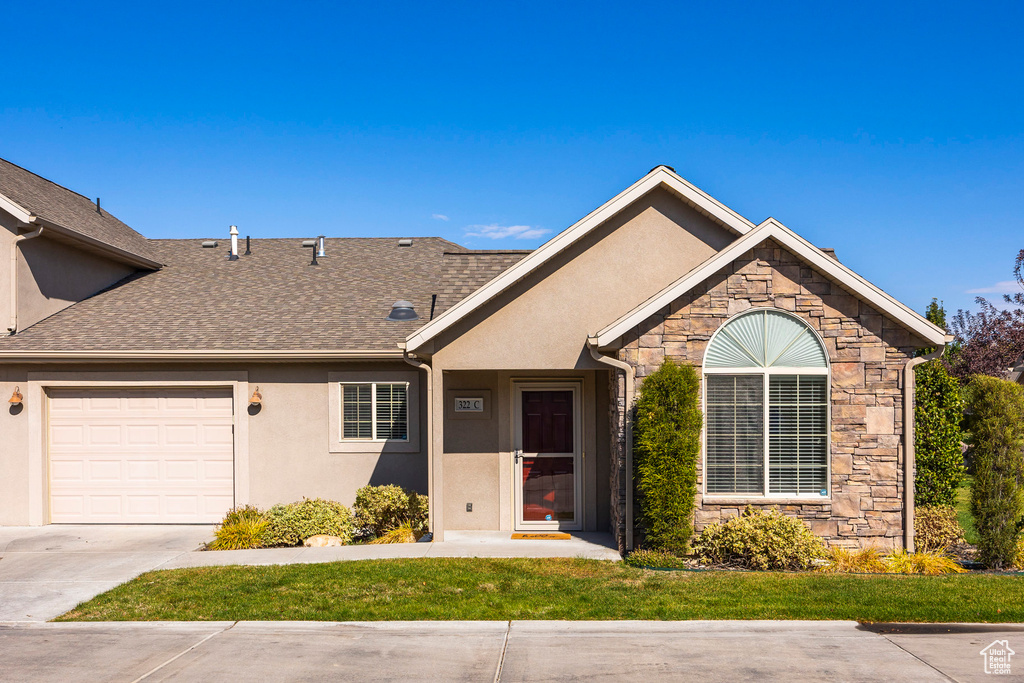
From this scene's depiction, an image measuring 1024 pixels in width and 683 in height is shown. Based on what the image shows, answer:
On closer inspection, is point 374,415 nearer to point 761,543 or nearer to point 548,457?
point 548,457

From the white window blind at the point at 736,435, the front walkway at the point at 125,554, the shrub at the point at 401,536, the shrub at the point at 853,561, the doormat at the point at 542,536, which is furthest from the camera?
the shrub at the point at 401,536

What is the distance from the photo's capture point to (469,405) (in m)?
11.8

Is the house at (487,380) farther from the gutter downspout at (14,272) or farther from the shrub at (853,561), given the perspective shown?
the shrub at (853,561)

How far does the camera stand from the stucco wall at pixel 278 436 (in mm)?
12703

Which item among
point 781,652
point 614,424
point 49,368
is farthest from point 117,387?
point 781,652

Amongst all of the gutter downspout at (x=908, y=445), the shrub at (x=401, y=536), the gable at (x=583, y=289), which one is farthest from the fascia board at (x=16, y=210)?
the gutter downspout at (x=908, y=445)

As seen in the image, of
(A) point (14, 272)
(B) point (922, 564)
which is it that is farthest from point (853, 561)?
(A) point (14, 272)

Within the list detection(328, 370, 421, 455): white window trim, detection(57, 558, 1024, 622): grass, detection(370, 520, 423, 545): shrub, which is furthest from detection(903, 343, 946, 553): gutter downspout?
detection(328, 370, 421, 455): white window trim

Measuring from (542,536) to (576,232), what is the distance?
4.75 m

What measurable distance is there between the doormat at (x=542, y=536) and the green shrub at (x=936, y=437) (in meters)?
5.19

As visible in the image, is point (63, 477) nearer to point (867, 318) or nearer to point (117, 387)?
point (117, 387)

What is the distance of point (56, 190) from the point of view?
16969 millimetres

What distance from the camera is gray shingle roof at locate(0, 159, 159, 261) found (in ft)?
47.0

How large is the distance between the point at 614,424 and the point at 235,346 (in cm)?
693
